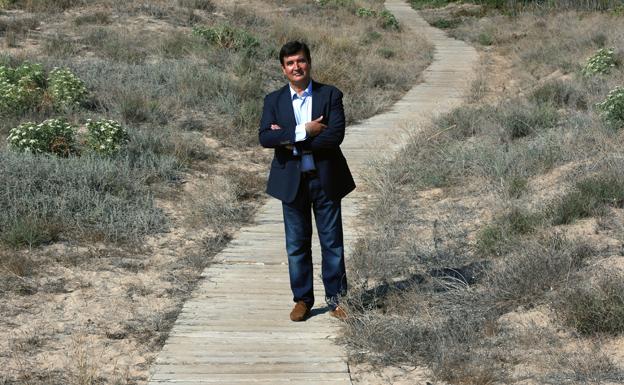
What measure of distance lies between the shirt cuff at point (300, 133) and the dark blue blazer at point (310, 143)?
28 mm

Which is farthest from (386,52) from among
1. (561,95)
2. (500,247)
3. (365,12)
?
(500,247)

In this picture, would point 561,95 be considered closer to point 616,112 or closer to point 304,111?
point 616,112

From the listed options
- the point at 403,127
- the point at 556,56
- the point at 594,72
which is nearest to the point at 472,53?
the point at 556,56

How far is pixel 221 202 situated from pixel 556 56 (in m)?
11.0

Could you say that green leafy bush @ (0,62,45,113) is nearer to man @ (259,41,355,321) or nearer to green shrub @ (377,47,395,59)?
man @ (259,41,355,321)

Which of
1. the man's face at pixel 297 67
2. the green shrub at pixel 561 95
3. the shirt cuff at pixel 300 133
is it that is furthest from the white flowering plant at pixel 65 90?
the shirt cuff at pixel 300 133

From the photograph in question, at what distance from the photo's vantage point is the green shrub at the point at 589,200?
7832 millimetres

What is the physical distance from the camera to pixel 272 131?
20.2 feet

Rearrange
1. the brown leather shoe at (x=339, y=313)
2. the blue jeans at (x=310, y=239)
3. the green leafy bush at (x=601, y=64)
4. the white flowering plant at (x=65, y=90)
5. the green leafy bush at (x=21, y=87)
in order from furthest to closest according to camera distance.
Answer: the green leafy bush at (x=601, y=64) → the white flowering plant at (x=65, y=90) → the green leafy bush at (x=21, y=87) → the brown leather shoe at (x=339, y=313) → the blue jeans at (x=310, y=239)

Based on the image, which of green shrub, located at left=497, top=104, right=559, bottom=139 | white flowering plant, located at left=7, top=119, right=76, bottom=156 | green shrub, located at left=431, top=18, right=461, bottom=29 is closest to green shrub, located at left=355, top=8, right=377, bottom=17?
green shrub, located at left=431, top=18, right=461, bottom=29

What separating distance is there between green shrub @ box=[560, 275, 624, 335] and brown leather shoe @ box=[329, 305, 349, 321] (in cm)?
146

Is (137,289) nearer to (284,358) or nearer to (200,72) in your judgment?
(284,358)

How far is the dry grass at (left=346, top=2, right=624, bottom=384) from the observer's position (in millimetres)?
5672

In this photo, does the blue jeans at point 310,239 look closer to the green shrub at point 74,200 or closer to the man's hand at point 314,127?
the man's hand at point 314,127
